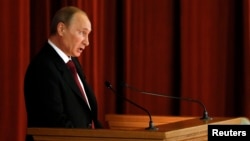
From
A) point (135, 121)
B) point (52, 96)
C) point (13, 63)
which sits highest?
point (13, 63)

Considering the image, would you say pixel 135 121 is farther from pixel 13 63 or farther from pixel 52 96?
pixel 52 96

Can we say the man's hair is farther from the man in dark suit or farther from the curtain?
the curtain

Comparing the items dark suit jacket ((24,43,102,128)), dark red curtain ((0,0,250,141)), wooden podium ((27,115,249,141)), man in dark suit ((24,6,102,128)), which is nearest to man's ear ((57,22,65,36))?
man in dark suit ((24,6,102,128))

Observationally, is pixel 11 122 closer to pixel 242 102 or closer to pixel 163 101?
pixel 163 101

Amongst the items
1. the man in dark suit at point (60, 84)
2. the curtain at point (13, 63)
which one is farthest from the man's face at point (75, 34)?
the curtain at point (13, 63)

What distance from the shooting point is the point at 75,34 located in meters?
3.47

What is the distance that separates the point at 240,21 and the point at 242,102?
69 cm

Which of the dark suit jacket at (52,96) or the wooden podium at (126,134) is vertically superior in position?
the dark suit jacket at (52,96)

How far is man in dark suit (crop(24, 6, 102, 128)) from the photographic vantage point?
310 cm

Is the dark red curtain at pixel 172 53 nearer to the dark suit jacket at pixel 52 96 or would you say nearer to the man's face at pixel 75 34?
the man's face at pixel 75 34

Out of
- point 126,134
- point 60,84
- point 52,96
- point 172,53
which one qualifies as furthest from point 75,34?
point 172,53

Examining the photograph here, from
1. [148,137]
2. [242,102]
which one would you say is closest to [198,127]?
[148,137]

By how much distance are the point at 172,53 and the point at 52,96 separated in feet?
8.55

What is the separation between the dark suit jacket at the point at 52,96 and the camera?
3086 millimetres
